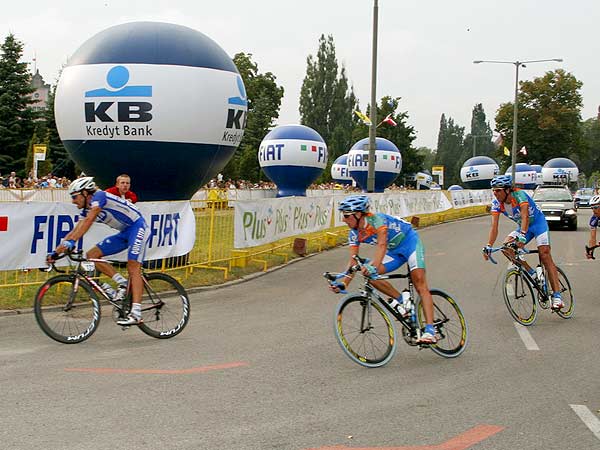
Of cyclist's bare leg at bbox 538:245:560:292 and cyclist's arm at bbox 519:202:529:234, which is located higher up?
cyclist's arm at bbox 519:202:529:234

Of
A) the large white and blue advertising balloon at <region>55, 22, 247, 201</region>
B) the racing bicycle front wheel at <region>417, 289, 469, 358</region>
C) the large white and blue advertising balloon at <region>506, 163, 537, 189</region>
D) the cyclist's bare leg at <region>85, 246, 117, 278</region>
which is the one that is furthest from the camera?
the large white and blue advertising balloon at <region>506, 163, 537, 189</region>

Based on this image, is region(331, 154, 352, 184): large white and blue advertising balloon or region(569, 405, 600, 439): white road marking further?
region(331, 154, 352, 184): large white and blue advertising balloon

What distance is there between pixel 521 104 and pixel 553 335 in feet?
262

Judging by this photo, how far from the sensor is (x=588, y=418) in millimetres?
5555

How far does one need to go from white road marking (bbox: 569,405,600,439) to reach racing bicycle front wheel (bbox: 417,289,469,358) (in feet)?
5.73

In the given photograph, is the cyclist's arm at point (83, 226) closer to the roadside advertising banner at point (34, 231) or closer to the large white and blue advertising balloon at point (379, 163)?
the roadside advertising banner at point (34, 231)

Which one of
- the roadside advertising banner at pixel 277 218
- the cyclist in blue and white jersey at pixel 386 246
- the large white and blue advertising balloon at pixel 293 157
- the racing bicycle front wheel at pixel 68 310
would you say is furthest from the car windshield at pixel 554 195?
the racing bicycle front wheel at pixel 68 310

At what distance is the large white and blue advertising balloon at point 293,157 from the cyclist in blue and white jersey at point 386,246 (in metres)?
28.8

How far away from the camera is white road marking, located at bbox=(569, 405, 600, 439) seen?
5293 millimetres

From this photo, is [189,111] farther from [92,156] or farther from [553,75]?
[553,75]

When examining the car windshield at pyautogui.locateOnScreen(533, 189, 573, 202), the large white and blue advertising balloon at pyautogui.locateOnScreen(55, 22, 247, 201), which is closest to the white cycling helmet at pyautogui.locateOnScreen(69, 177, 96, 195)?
the large white and blue advertising balloon at pyautogui.locateOnScreen(55, 22, 247, 201)

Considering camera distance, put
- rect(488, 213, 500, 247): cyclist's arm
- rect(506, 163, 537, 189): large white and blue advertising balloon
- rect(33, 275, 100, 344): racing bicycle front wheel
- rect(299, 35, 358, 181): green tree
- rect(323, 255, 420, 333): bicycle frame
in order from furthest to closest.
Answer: rect(299, 35, 358, 181): green tree, rect(506, 163, 537, 189): large white and blue advertising balloon, rect(488, 213, 500, 247): cyclist's arm, rect(33, 275, 100, 344): racing bicycle front wheel, rect(323, 255, 420, 333): bicycle frame

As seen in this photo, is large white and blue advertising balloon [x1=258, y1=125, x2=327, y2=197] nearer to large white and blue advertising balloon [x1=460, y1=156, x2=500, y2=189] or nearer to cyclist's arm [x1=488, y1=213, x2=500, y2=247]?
large white and blue advertising balloon [x1=460, y1=156, x2=500, y2=189]

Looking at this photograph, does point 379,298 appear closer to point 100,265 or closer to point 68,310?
point 100,265
